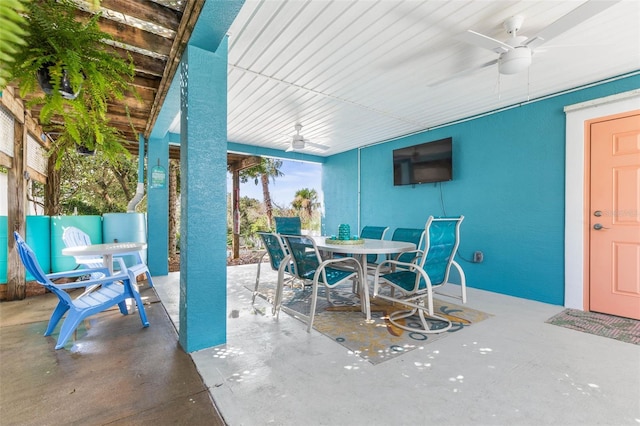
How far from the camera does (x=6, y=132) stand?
3.61 m

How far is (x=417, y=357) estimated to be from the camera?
2.20m

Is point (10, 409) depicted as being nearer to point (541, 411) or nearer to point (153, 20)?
point (153, 20)

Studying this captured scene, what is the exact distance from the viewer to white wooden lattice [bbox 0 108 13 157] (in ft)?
11.4

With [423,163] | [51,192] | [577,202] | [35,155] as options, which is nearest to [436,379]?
[577,202]

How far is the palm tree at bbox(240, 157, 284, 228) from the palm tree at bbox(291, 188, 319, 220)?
38.0 inches

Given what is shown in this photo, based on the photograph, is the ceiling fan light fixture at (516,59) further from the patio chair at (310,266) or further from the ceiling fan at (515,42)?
the patio chair at (310,266)

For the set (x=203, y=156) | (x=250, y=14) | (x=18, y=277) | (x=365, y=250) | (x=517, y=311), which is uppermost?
(x=250, y=14)

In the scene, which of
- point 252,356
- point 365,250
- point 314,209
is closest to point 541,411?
point 365,250

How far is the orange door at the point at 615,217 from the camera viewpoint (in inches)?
121

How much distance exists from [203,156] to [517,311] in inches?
152

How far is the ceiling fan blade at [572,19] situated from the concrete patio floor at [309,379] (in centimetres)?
241

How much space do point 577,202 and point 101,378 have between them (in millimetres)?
5075

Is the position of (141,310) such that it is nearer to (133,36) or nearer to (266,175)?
(133,36)

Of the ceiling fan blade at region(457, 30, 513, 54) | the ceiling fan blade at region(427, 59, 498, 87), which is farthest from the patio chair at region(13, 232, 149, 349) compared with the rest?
the ceiling fan blade at region(427, 59, 498, 87)
